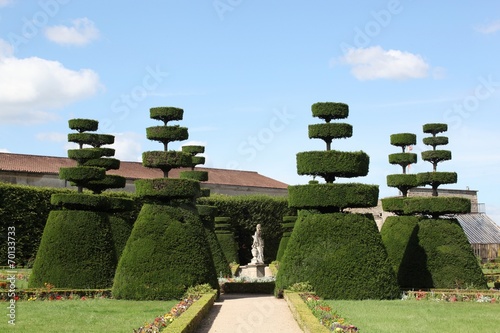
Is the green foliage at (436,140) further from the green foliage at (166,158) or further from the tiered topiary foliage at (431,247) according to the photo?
the green foliage at (166,158)

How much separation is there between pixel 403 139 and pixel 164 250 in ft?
42.4

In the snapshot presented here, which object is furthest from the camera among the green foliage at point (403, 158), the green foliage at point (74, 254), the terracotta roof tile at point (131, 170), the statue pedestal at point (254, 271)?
the terracotta roof tile at point (131, 170)

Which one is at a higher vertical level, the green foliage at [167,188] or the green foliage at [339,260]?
the green foliage at [167,188]

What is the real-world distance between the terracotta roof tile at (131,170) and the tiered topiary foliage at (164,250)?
26697 millimetres

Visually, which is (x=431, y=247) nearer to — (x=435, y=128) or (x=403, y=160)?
(x=403, y=160)

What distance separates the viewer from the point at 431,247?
78.4 ft

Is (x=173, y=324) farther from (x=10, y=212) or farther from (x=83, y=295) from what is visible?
(x=10, y=212)

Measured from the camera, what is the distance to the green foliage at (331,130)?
22.2 m

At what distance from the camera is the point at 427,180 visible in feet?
89.5

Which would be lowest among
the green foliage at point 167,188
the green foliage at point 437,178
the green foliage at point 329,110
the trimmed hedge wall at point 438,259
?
the trimmed hedge wall at point 438,259

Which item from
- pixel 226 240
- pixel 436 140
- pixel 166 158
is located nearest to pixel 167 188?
pixel 166 158

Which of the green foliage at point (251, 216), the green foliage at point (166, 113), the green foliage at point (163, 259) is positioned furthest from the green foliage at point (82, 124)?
the green foliage at point (251, 216)

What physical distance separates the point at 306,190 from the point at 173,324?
952 cm

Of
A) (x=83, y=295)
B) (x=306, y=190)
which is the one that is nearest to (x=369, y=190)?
(x=306, y=190)
